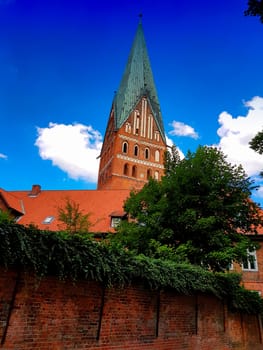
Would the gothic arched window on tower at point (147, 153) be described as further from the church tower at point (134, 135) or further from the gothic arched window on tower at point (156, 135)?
the gothic arched window on tower at point (156, 135)

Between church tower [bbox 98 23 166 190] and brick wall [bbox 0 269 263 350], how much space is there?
2956 cm

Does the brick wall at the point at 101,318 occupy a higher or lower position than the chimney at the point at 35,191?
lower

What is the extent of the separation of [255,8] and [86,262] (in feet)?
23.8

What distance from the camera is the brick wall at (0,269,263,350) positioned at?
600 centimetres

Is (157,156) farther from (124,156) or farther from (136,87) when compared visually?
(136,87)

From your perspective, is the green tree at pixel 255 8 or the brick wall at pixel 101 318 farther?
the green tree at pixel 255 8

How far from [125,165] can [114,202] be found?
1749 centimetres

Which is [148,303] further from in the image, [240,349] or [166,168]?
[166,168]

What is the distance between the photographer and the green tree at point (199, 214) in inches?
544

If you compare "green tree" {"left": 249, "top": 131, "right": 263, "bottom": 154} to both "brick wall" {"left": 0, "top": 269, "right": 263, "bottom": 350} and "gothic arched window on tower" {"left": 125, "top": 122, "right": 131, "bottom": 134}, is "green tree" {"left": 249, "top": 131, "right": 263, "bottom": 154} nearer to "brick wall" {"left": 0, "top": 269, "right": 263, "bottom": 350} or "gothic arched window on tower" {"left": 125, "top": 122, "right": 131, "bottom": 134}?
"brick wall" {"left": 0, "top": 269, "right": 263, "bottom": 350}

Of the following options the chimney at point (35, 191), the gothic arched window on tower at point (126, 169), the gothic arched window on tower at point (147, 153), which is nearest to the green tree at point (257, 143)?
the chimney at point (35, 191)

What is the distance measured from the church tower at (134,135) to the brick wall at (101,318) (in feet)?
97.0

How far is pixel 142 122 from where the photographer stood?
46.8 metres

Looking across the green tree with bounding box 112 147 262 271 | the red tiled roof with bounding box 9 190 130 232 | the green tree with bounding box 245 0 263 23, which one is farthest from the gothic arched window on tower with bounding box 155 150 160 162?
the green tree with bounding box 245 0 263 23
